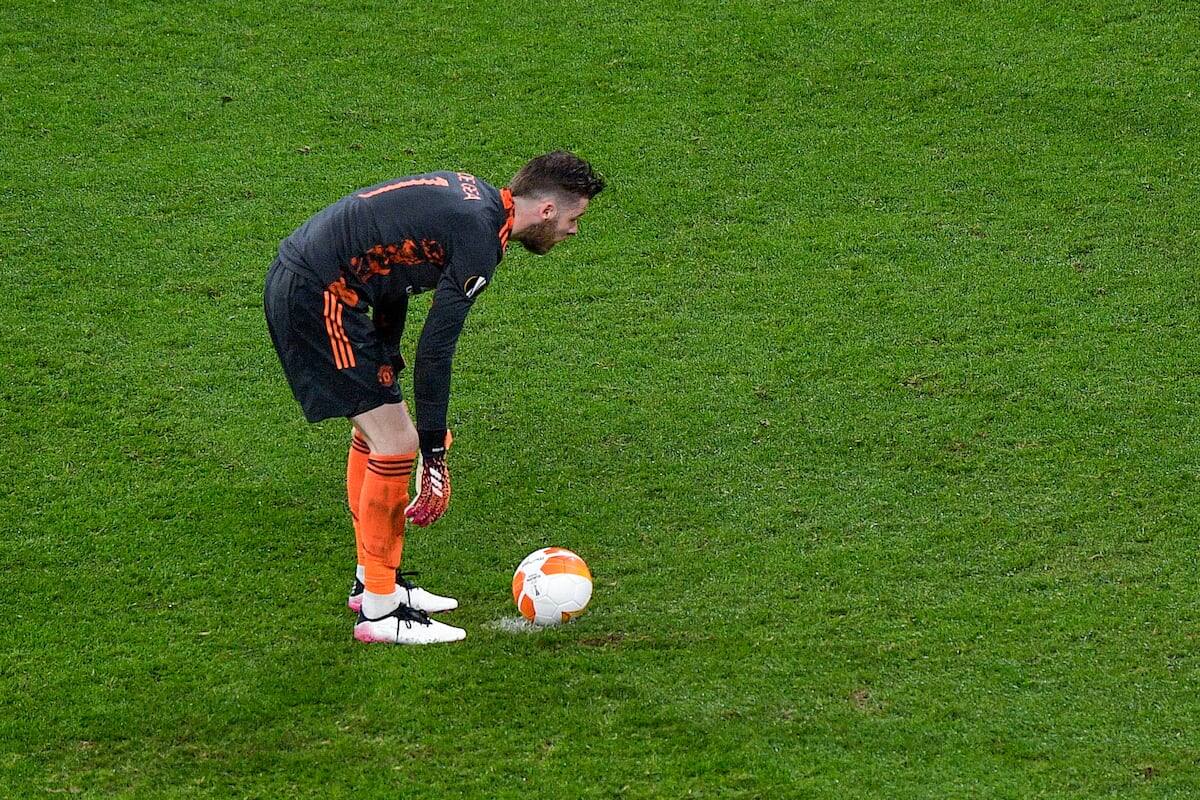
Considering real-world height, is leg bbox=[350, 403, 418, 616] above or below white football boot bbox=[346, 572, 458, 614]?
above

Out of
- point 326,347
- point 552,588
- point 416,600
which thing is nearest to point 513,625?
point 552,588

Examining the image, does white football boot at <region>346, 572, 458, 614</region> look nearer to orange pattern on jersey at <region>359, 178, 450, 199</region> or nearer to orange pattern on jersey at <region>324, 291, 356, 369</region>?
orange pattern on jersey at <region>324, 291, 356, 369</region>

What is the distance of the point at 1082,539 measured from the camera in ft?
17.8

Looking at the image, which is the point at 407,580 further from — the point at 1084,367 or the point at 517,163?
the point at 517,163

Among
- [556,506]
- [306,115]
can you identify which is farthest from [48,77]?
[556,506]

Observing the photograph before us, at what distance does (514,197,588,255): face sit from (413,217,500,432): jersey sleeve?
7.2 inches

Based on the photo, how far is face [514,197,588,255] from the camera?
15.6ft

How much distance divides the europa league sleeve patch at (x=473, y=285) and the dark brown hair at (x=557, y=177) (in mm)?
379

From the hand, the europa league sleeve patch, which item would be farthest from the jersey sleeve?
the hand

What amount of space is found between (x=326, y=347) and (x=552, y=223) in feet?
2.93

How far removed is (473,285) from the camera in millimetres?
4566

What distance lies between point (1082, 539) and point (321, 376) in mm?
3026

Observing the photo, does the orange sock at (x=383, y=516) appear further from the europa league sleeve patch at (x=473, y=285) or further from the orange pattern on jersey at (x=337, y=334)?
the europa league sleeve patch at (x=473, y=285)

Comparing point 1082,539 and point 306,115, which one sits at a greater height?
point 306,115
